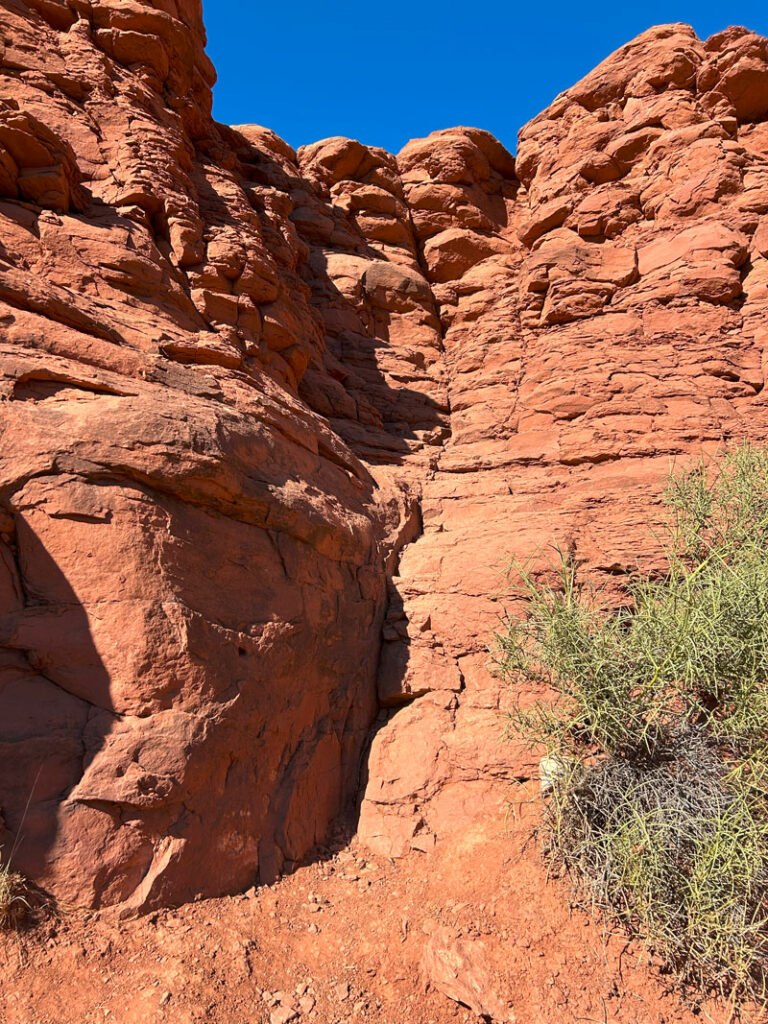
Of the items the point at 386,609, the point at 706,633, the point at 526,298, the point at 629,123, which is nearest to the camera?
the point at 706,633

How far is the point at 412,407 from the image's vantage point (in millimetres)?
11453

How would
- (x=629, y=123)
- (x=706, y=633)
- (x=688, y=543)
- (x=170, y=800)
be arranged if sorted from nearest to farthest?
(x=170, y=800) < (x=706, y=633) < (x=688, y=543) < (x=629, y=123)

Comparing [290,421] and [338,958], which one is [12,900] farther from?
[290,421]

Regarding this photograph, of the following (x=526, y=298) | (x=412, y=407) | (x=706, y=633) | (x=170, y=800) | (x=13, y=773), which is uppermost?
(x=526, y=298)

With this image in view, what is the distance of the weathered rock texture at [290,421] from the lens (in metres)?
4.55

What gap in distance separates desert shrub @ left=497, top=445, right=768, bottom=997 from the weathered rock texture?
75cm

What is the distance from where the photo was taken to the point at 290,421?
7234 millimetres

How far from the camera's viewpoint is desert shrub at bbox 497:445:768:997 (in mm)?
4133

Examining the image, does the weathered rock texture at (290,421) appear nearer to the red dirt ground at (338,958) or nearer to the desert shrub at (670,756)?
the red dirt ground at (338,958)

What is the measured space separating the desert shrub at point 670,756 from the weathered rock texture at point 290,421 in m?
0.75

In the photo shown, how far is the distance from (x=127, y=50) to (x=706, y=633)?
471 inches

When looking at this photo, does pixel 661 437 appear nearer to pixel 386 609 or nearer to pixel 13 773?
pixel 386 609

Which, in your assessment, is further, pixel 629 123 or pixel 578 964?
pixel 629 123

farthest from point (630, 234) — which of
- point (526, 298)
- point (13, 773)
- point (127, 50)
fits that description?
point (13, 773)
